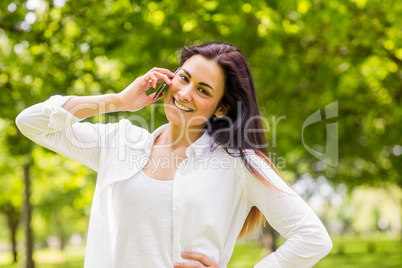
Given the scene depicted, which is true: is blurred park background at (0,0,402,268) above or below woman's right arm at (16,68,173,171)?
above

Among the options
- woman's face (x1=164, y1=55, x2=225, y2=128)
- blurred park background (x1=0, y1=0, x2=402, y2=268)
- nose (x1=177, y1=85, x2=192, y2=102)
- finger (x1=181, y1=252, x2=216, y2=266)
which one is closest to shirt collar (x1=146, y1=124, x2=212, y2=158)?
woman's face (x1=164, y1=55, x2=225, y2=128)

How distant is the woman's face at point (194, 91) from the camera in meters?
2.50

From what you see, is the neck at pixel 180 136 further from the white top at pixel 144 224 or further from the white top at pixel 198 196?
the white top at pixel 144 224

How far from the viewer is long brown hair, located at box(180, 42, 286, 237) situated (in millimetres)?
2488

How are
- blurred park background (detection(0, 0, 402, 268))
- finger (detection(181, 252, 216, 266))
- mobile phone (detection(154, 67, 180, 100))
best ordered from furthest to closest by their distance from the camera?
1. blurred park background (detection(0, 0, 402, 268))
2. mobile phone (detection(154, 67, 180, 100))
3. finger (detection(181, 252, 216, 266))

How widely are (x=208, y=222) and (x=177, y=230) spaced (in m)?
0.15

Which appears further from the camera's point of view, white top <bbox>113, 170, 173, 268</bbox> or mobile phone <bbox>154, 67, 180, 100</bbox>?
mobile phone <bbox>154, 67, 180, 100</bbox>

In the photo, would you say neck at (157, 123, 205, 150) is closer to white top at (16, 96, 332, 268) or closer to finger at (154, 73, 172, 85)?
white top at (16, 96, 332, 268)

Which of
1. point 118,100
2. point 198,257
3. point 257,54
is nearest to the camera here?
point 198,257

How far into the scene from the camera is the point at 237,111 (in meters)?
2.62

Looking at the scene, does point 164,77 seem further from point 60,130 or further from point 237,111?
point 60,130

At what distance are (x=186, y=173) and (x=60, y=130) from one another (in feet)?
2.20

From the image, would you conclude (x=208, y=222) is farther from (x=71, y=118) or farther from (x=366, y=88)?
(x=366, y=88)

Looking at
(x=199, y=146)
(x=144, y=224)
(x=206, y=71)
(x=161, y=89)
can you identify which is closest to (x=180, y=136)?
(x=199, y=146)
